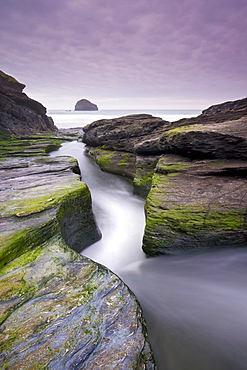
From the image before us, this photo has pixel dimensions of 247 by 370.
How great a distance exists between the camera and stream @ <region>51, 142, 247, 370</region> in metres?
3.33

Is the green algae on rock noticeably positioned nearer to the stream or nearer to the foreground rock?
the stream

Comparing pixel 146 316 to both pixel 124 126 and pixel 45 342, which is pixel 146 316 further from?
pixel 124 126

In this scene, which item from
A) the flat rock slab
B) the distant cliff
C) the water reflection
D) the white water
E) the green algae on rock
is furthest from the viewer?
the distant cliff

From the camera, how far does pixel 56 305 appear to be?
3154mm

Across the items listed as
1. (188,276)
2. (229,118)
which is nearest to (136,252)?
(188,276)

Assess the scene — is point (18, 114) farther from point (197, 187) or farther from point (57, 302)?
point (57, 302)

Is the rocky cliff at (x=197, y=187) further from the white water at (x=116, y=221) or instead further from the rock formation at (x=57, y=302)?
the rock formation at (x=57, y=302)

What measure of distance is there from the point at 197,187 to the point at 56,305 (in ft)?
20.8

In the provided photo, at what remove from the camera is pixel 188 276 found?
17.7 feet

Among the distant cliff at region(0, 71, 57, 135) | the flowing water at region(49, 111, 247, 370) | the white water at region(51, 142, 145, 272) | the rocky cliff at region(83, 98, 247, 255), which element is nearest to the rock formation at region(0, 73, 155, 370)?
the flowing water at region(49, 111, 247, 370)

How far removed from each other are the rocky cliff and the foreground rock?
2960 millimetres

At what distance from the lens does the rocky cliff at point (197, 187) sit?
6070 millimetres

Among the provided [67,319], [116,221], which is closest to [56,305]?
[67,319]

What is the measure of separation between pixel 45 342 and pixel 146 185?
373 inches
